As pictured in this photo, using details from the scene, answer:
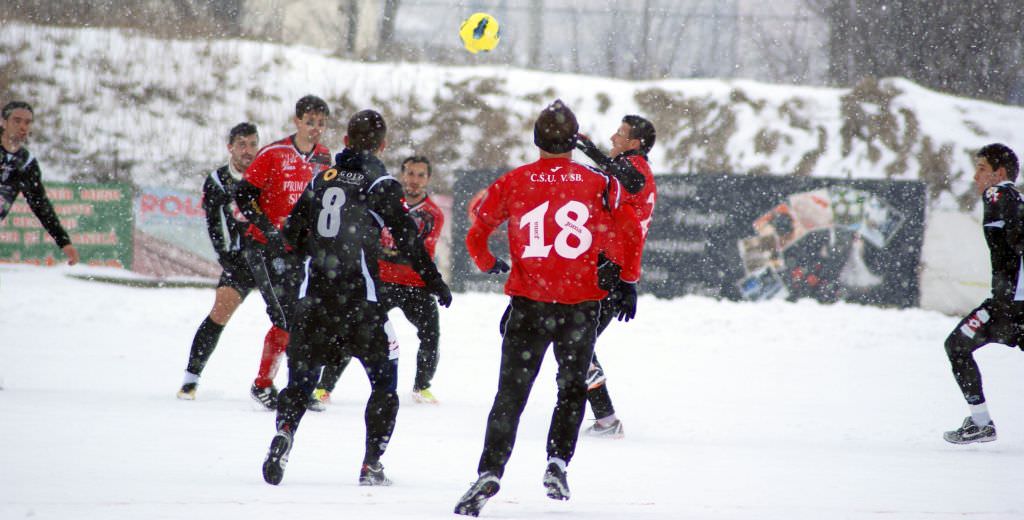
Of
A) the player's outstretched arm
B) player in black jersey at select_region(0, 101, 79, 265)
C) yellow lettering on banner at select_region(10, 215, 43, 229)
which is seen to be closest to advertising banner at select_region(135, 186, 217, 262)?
yellow lettering on banner at select_region(10, 215, 43, 229)

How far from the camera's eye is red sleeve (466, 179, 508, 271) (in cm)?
451

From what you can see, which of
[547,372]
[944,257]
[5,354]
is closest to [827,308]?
[944,257]

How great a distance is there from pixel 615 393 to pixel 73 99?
1781cm

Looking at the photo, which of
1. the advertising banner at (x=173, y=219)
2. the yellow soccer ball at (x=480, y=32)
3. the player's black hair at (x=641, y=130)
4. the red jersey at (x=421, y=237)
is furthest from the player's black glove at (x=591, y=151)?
the yellow soccer ball at (x=480, y=32)

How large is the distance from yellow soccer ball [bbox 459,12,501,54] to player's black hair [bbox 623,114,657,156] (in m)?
14.5

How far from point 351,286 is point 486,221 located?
710 mm

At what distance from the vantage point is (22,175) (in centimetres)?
773

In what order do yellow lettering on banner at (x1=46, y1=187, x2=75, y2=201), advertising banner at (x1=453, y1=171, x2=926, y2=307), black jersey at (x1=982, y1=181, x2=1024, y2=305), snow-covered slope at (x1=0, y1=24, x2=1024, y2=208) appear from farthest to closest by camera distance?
snow-covered slope at (x1=0, y1=24, x2=1024, y2=208) → yellow lettering on banner at (x1=46, y1=187, x2=75, y2=201) → advertising banner at (x1=453, y1=171, x2=926, y2=307) → black jersey at (x1=982, y1=181, x2=1024, y2=305)

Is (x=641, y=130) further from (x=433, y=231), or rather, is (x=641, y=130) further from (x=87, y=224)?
(x=87, y=224)

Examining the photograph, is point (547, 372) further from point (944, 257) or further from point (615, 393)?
point (944, 257)

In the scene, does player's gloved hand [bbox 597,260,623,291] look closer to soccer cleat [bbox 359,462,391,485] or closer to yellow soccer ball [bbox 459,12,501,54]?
soccer cleat [bbox 359,462,391,485]

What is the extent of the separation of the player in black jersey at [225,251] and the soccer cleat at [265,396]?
421 mm

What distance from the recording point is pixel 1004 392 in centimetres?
930

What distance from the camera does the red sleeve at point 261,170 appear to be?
6.72 meters
